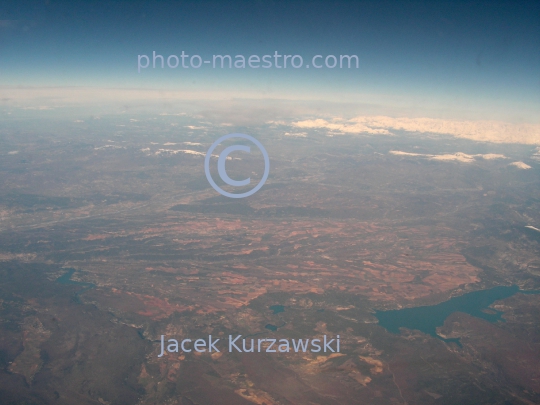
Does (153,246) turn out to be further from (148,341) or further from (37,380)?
(37,380)

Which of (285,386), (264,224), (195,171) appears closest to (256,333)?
(285,386)

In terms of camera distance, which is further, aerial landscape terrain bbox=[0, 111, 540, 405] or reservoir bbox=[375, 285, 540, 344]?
reservoir bbox=[375, 285, 540, 344]

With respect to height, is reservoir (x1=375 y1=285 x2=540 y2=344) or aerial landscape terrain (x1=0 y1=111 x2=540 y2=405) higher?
aerial landscape terrain (x1=0 y1=111 x2=540 y2=405)

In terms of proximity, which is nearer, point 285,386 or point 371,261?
point 285,386

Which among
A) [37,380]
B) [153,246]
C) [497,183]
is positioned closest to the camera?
[37,380]

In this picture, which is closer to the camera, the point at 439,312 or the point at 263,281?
the point at 439,312
